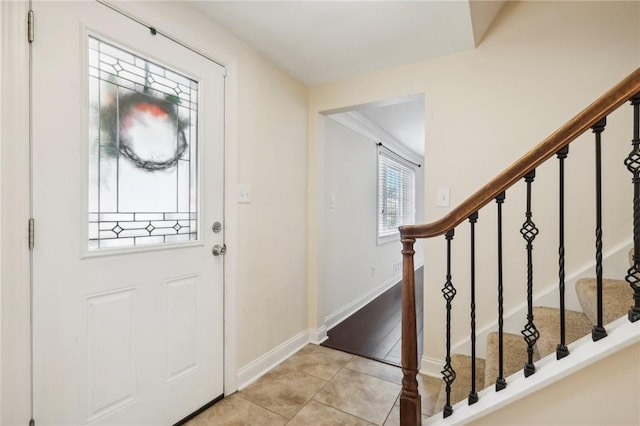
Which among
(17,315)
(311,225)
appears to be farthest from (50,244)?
(311,225)

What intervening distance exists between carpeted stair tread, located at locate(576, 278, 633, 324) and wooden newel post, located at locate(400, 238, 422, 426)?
778mm

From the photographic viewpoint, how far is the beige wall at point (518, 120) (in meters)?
1.71

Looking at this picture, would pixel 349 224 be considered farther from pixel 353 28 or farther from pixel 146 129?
pixel 146 129

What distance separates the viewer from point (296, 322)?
101 inches

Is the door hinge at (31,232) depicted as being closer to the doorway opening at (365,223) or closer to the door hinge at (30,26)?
the door hinge at (30,26)

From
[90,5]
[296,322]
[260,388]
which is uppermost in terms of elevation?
[90,5]

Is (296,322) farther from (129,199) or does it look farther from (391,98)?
(391,98)

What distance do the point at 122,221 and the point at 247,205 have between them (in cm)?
76

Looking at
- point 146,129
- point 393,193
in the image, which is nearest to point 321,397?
point 146,129

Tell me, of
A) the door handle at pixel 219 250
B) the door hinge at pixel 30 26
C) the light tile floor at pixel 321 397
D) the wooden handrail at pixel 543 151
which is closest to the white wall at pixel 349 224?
the light tile floor at pixel 321 397

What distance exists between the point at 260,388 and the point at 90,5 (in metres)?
2.23

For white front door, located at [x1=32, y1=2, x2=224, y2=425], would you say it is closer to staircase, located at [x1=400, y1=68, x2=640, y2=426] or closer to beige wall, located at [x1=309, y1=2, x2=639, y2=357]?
staircase, located at [x1=400, y1=68, x2=640, y2=426]

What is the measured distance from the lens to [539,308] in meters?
1.78

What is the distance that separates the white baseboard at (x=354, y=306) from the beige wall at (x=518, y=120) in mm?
1103
